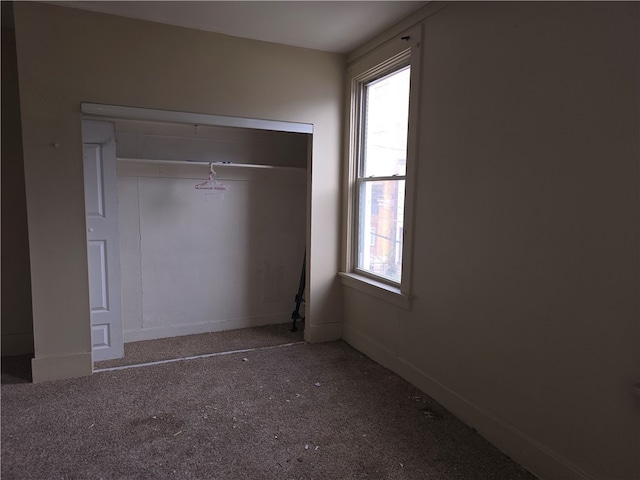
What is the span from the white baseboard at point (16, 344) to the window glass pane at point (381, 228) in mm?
2772

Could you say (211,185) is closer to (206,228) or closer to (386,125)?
(206,228)

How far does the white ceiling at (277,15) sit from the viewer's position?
8.36 feet

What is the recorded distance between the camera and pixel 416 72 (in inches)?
103

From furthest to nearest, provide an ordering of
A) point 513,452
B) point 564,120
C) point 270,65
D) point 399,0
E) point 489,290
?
point 270,65 → point 399,0 → point 489,290 → point 513,452 → point 564,120

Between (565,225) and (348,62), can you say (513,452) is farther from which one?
(348,62)

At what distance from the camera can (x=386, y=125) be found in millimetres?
3082

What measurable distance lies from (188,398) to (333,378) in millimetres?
982

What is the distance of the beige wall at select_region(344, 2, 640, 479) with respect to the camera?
61.3 inches

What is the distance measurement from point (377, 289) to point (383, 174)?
35.1 inches

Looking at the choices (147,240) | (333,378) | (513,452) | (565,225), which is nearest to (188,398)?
(333,378)

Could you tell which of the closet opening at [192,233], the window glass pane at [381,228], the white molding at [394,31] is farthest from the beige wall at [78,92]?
the window glass pane at [381,228]

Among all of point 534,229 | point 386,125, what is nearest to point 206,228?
point 386,125

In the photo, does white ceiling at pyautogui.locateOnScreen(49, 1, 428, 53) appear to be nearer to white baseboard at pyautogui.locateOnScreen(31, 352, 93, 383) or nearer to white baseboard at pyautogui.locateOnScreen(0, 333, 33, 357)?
white baseboard at pyautogui.locateOnScreen(31, 352, 93, 383)

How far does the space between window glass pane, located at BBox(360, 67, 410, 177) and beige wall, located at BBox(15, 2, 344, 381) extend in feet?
2.09
